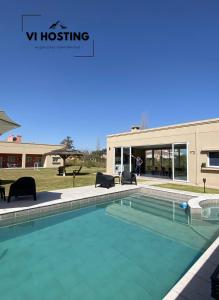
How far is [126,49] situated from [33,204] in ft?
38.1

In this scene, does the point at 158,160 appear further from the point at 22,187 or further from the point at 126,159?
the point at 22,187

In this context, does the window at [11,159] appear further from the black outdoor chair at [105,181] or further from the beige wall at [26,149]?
the black outdoor chair at [105,181]

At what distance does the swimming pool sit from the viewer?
Answer: 339 centimetres

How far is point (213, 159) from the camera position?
1205cm

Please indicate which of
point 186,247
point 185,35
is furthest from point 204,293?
point 185,35

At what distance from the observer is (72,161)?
37.4 m

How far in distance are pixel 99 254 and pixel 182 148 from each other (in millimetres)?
12541

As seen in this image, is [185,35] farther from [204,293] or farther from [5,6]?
[204,293]

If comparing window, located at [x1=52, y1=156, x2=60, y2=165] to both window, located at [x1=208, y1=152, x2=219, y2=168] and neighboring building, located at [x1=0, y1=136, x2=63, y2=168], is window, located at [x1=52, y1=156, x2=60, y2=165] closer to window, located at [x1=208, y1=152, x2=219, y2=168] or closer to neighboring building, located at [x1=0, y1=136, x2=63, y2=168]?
neighboring building, located at [x1=0, y1=136, x2=63, y2=168]

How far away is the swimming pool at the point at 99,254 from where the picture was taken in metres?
3.39

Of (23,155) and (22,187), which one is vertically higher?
(23,155)

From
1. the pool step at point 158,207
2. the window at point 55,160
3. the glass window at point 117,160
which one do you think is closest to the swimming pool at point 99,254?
the pool step at point 158,207

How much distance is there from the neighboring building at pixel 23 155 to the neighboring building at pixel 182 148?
19585 mm

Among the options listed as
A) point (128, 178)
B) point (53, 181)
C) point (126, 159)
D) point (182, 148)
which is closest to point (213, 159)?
point (182, 148)
